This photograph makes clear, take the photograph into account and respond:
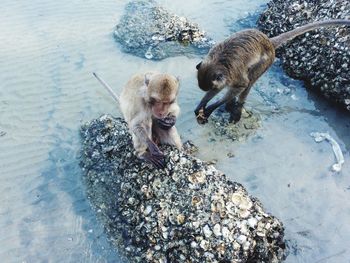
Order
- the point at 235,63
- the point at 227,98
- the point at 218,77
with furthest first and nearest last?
the point at 227,98 < the point at 235,63 < the point at 218,77

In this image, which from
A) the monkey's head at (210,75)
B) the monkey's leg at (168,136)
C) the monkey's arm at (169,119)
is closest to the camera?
the monkey's arm at (169,119)

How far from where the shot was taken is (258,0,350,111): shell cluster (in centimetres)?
718

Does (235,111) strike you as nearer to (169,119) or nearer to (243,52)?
(243,52)

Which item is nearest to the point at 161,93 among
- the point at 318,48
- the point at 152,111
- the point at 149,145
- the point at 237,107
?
the point at 152,111

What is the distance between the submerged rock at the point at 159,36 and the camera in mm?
8773

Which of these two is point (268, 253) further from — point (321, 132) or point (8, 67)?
point (8, 67)

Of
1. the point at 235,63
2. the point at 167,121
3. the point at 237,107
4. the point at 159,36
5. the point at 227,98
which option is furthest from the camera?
the point at 159,36

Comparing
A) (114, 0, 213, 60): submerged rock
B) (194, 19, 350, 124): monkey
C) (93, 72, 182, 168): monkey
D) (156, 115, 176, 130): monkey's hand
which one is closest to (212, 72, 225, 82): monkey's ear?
(194, 19, 350, 124): monkey

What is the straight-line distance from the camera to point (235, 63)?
20.3ft

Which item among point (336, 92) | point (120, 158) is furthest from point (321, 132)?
point (120, 158)

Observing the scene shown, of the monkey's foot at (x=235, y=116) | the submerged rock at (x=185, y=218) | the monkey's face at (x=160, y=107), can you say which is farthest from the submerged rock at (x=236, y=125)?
the monkey's face at (x=160, y=107)

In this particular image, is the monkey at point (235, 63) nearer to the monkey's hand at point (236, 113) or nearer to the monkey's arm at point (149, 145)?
the monkey's hand at point (236, 113)

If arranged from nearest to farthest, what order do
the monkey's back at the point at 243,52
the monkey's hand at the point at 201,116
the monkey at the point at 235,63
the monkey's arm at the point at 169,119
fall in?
the monkey's arm at the point at 169,119, the monkey at the point at 235,63, the monkey's back at the point at 243,52, the monkey's hand at the point at 201,116

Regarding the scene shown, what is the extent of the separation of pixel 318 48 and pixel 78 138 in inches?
177
